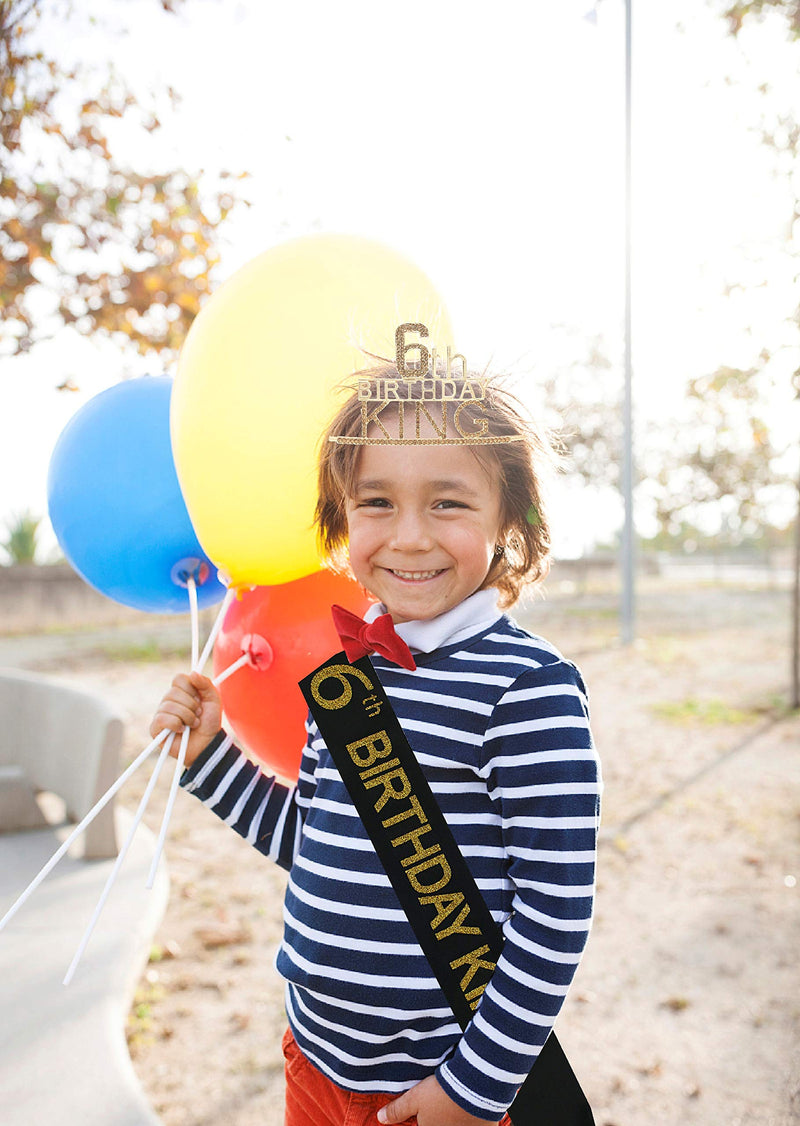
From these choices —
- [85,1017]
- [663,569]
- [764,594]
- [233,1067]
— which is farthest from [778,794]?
[663,569]

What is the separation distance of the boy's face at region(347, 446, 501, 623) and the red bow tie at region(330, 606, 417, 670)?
4 cm

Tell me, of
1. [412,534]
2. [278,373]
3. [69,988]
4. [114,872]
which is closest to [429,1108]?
[114,872]

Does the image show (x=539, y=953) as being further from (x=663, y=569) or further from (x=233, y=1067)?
(x=663, y=569)

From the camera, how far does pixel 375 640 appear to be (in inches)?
56.0

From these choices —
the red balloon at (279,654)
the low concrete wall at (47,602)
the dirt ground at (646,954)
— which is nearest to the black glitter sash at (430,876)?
the red balloon at (279,654)

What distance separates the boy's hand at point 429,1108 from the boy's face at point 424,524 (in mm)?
684

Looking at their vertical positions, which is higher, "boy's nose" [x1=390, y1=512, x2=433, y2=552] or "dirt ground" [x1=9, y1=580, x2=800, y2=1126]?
"boy's nose" [x1=390, y1=512, x2=433, y2=552]

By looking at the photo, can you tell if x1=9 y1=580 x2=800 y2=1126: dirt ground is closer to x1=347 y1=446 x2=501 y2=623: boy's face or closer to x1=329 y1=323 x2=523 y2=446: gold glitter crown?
x1=347 y1=446 x2=501 y2=623: boy's face

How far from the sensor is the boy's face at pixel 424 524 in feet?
4.58

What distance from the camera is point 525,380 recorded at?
1.58 m

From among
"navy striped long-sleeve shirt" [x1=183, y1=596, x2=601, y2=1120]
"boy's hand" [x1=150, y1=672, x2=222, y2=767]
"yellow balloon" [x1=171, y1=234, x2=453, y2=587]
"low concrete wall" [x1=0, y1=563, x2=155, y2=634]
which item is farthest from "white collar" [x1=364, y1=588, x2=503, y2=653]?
"low concrete wall" [x1=0, y1=563, x2=155, y2=634]

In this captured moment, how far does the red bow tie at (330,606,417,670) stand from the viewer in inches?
55.7

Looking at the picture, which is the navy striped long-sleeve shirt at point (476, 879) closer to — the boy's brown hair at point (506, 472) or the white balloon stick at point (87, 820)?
the boy's brown hair at point (506, 472)

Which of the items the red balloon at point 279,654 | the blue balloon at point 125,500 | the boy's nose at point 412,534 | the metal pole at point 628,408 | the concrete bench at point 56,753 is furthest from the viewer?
the metal pole at point 628,408
